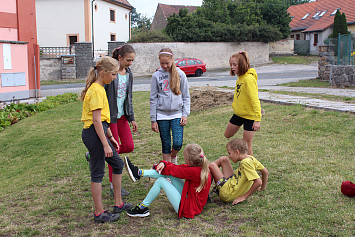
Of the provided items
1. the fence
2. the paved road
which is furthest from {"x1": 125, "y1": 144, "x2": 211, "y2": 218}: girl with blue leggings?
the fence

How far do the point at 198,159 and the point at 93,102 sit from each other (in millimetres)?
1229

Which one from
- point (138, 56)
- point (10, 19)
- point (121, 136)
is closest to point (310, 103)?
point (121, 136)

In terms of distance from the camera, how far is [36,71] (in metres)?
16.3

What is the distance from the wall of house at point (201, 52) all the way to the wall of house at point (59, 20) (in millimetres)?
6731

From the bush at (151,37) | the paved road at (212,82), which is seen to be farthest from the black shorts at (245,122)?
the bush at (151,37)

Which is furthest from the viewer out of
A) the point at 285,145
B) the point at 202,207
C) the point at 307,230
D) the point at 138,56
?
the point at 138,56

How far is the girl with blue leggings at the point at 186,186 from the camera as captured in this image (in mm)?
3816

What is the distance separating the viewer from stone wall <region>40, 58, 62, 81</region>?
28331mm

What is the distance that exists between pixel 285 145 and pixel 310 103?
3.39 meters

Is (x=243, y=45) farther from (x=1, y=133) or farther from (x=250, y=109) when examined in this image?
(x=250, y=109)

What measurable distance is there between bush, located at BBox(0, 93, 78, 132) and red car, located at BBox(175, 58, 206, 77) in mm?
12918

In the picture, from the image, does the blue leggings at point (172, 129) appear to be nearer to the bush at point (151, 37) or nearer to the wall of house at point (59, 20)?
the bush at point (151, 37)

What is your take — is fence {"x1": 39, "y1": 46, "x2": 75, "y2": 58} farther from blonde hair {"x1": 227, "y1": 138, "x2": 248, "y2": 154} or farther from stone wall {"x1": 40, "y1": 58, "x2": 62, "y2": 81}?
blonde hair {"x1": 227, "y1": 138, "x2": 248, "y2": 154}

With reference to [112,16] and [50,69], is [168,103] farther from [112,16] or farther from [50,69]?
[112,16]
